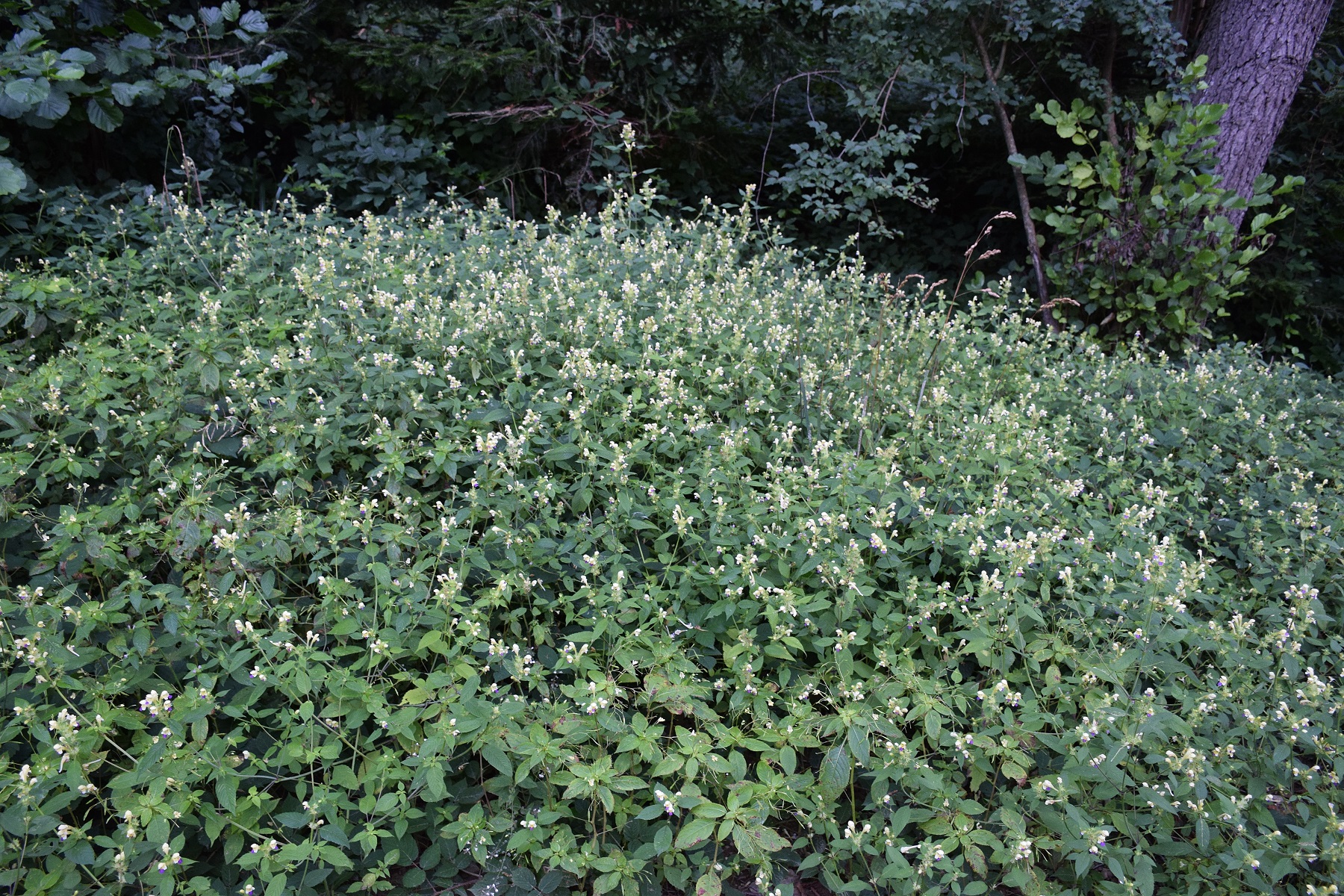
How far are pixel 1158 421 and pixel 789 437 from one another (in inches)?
94.8

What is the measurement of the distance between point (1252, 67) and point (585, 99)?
16.7ft

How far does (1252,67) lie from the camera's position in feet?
19.7

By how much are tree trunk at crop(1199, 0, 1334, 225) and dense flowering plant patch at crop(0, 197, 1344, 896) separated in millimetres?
3570

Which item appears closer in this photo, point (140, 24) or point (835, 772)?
point (835, 772)

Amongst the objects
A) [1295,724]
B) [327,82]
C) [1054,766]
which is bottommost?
[1054,766]

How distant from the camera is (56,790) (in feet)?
7.36

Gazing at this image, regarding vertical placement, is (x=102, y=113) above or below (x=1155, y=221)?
below

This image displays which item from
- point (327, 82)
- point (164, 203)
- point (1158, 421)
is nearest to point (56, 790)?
point (164, 203)

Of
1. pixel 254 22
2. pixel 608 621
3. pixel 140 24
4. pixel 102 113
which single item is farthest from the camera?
pixel 254 22

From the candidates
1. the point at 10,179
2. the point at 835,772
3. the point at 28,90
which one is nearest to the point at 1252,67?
the point at 835,772

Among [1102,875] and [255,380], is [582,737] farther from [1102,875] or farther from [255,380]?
[255,380]

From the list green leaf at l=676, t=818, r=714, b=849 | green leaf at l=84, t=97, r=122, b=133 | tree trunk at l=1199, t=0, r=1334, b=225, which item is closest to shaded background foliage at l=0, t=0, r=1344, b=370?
green leaf at l=84, t=97, r=122, b=133

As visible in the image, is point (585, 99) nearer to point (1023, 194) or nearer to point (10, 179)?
point (1023, 194)

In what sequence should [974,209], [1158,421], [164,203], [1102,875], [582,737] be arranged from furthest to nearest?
[974,209] → [164,203] → [1158,421] → [1102,875] → [582,737]
